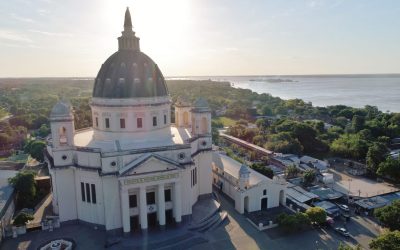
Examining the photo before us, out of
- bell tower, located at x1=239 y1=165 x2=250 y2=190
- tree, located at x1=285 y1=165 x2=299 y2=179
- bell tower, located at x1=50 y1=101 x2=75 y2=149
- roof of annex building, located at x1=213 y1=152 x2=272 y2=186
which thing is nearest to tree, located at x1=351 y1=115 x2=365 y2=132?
tree, located at x1=285 y1=165 x2=299 y2=179

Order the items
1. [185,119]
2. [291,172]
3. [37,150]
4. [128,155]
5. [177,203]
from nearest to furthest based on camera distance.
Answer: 1. [128,155]
2. [177,203]
3. [185,119]
4. [291,172]
5. [37,150]

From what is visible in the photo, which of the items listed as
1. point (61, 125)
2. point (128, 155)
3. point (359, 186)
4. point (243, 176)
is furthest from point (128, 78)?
point (359, 186)

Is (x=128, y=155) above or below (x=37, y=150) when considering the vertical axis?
above

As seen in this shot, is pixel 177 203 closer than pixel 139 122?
Yes

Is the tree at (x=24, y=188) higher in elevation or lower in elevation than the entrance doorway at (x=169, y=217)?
higher

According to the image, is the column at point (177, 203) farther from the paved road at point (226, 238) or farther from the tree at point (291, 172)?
the tree at point (291, 172)

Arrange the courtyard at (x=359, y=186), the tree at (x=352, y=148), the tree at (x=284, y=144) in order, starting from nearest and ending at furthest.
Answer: the courtyard at (x=359, y=186), the tree at (x=352, y=148), the tree at (x=284, y=144)

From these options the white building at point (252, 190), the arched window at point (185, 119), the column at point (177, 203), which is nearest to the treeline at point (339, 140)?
the white building at point (252, 190)

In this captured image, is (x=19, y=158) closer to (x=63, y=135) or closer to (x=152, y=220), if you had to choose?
(x=63, y=135)
